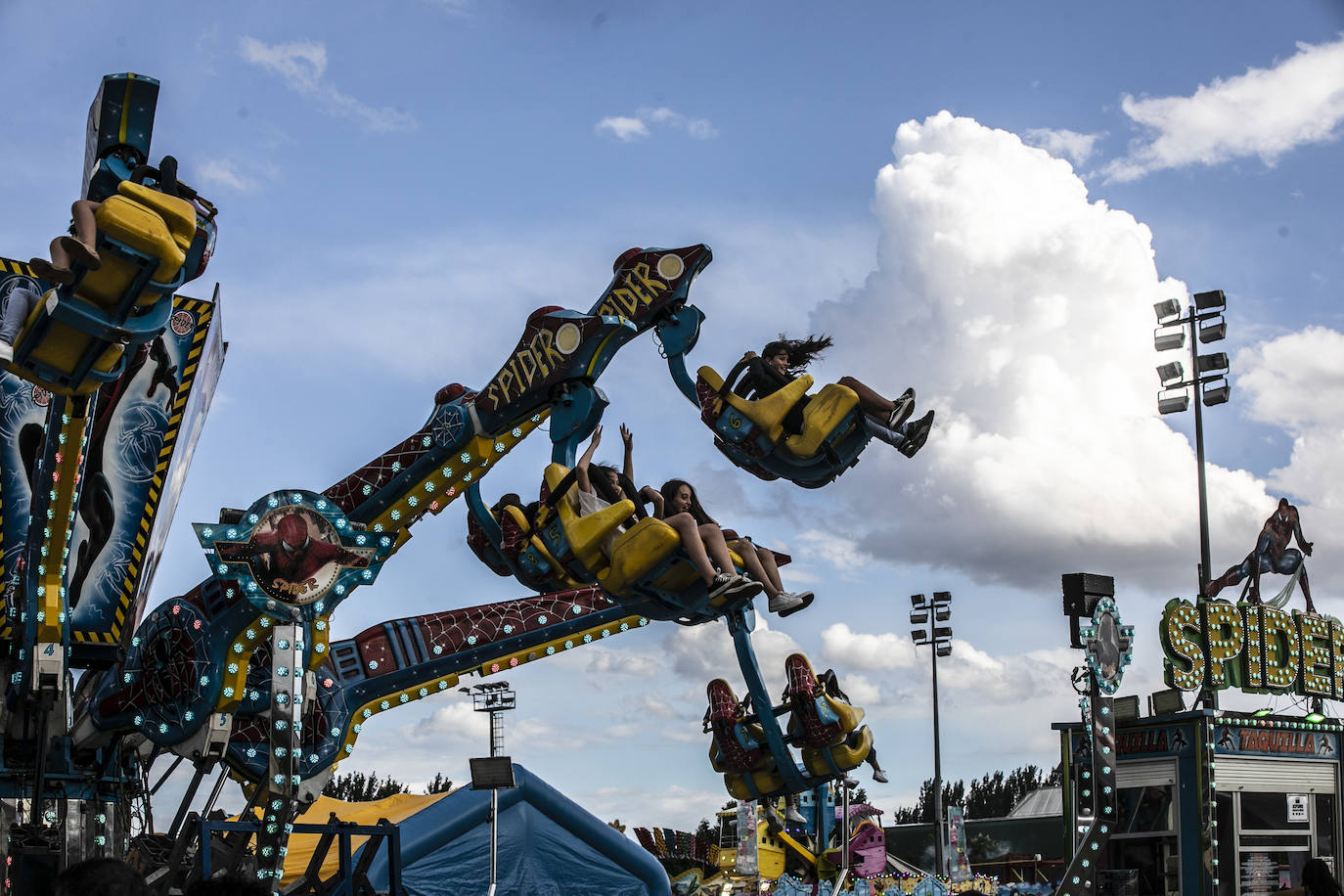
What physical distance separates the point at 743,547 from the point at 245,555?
304cm

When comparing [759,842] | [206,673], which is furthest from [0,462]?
[759,842]

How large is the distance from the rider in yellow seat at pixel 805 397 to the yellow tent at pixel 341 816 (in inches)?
370

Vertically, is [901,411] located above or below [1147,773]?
above

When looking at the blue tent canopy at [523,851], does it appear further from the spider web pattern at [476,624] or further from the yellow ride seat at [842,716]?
the yellow ride seat at [842,716]

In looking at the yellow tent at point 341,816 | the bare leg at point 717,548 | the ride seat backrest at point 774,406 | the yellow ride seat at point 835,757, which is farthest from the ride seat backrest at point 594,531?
the yellow tent at point 341,816

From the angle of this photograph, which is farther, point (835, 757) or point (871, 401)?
point (835, 757)

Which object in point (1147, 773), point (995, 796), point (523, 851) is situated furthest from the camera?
point (995, 796)

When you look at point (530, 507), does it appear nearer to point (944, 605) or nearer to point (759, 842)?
point (759, 842)

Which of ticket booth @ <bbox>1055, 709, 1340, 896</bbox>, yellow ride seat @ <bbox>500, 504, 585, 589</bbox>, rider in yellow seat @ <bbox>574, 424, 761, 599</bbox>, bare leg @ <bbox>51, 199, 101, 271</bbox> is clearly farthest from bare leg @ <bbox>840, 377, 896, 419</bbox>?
ticket booth @ <bbox>1055, 709, 1340, 896</bbox>

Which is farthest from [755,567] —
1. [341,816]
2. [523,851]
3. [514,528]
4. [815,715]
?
[341,816]

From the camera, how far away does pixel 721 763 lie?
11.4 meters

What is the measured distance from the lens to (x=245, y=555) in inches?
331

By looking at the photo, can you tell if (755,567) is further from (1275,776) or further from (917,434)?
(1275,776)

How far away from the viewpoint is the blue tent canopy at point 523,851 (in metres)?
16.2
